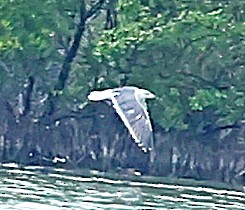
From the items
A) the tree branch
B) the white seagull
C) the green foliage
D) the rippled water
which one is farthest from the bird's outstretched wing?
→ the tree branch

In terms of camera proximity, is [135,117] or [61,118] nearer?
[135,117]

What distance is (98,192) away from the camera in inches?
1220

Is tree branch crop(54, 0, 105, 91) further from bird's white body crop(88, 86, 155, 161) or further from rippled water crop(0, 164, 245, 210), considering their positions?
bird's white body crop(88, 86, 155, 161)

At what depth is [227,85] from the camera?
3928cm

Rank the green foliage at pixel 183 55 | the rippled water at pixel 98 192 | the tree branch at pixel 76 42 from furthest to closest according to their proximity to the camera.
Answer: the tree branch at pixel 76 42 < the green foliage at pixel 183 55 < the rippled water at pixel 98 192

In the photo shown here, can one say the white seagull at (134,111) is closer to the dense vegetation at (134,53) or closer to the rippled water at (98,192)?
the rippled water at (98,192)

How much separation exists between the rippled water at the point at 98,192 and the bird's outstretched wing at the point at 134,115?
5.40 meters

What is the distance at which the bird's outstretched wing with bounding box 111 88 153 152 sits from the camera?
20.9 metres

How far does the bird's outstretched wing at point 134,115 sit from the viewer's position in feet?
68.5

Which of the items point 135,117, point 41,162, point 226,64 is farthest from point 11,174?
point 135,117

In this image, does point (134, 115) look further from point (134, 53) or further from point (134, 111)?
point (134, 53)

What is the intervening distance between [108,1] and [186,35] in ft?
11.0

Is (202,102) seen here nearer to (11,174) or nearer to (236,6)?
(236,6)

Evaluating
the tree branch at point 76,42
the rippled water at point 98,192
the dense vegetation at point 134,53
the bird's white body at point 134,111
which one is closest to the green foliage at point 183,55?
the dense vegetation at point 134,53
